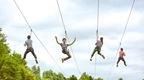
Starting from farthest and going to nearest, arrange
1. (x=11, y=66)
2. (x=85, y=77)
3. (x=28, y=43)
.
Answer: (x=85, y=77) → (x=11, y=66) → (x=28, y=43)

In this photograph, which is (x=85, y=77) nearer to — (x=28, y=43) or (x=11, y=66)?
(x=11, y=66)

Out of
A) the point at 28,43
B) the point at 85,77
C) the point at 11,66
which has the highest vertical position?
the point at 85,77

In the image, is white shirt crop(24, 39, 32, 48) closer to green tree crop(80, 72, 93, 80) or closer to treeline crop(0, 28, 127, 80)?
treeline crop(0, 28, 127, 80)

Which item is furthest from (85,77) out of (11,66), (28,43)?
(28,43)

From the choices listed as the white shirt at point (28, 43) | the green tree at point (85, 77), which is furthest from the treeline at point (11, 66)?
the green tree at point (85, 77)

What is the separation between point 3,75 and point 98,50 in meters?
34.5

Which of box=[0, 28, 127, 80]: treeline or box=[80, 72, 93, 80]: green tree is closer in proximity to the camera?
box=[0, 28, 127, 80]: treeline

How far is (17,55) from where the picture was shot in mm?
95500

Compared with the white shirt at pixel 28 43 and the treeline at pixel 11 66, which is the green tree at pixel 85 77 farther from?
the white shirt at pixel 28 43

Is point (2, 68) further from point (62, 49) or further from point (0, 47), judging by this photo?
point (62, 49)

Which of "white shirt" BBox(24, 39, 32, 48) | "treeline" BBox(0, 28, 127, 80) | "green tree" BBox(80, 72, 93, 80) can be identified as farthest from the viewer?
"green tree" BBox(80, 72, 93, 80)

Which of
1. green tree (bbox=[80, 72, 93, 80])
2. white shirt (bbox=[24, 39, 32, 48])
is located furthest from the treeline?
green tree (bbox=[80, 72, 93, 80])

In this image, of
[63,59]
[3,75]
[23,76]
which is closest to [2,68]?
[3,75]

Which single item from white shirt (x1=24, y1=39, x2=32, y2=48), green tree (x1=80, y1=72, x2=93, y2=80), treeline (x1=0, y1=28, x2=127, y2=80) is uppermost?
green tree (x1=80, y1=72, x2=93, y2=80)
